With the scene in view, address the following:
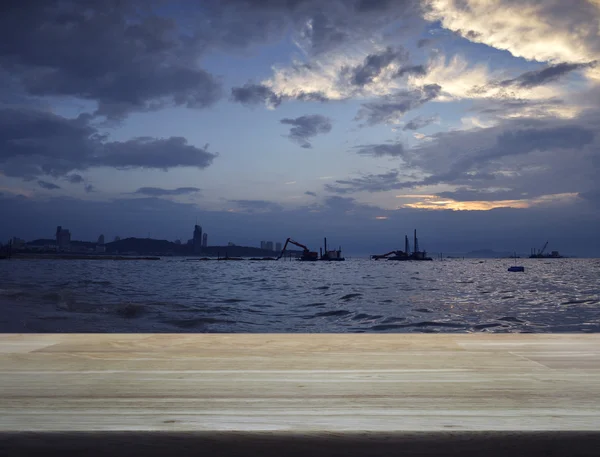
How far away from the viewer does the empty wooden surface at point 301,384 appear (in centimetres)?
59

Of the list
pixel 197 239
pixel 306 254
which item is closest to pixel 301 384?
pixel 197 239


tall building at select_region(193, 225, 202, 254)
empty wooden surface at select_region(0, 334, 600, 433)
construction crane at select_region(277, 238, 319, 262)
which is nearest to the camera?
empty wooden surface at select_region(0, 334, 600, 433)

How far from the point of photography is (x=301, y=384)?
2.56ft

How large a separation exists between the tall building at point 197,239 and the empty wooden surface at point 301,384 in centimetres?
3192

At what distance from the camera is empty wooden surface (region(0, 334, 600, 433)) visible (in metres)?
0.59

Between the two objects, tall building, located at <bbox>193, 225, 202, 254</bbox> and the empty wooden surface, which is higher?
tall building, located at <bbox>193, 225, 202, 254</bbox>

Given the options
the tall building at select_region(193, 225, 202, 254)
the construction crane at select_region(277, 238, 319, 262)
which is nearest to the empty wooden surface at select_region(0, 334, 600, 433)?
the tall building at select_region(193, 225, 202, 254)

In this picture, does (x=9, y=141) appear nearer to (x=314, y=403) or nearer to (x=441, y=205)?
(x=314, y=403)

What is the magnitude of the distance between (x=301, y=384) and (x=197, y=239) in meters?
34.2

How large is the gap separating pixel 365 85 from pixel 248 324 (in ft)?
16.7

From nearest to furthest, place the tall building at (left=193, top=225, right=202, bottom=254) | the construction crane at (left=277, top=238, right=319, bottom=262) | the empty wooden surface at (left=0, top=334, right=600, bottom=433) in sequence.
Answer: the empty wooden surface at (left=0, top=334, right=600, bottom=433) → the tall building at (left=193, top=225, right=202, bottom=254) → the construction crane at (left=277, top=238, right=319, bottom=262)

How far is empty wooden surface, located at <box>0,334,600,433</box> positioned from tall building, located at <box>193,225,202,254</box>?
3192 cm

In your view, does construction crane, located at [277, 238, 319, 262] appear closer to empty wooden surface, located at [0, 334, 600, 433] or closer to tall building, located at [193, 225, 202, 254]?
tall building, located at [193, 225, 202, 254]

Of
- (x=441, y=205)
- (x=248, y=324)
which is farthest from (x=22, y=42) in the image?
(x=441, y=205)
